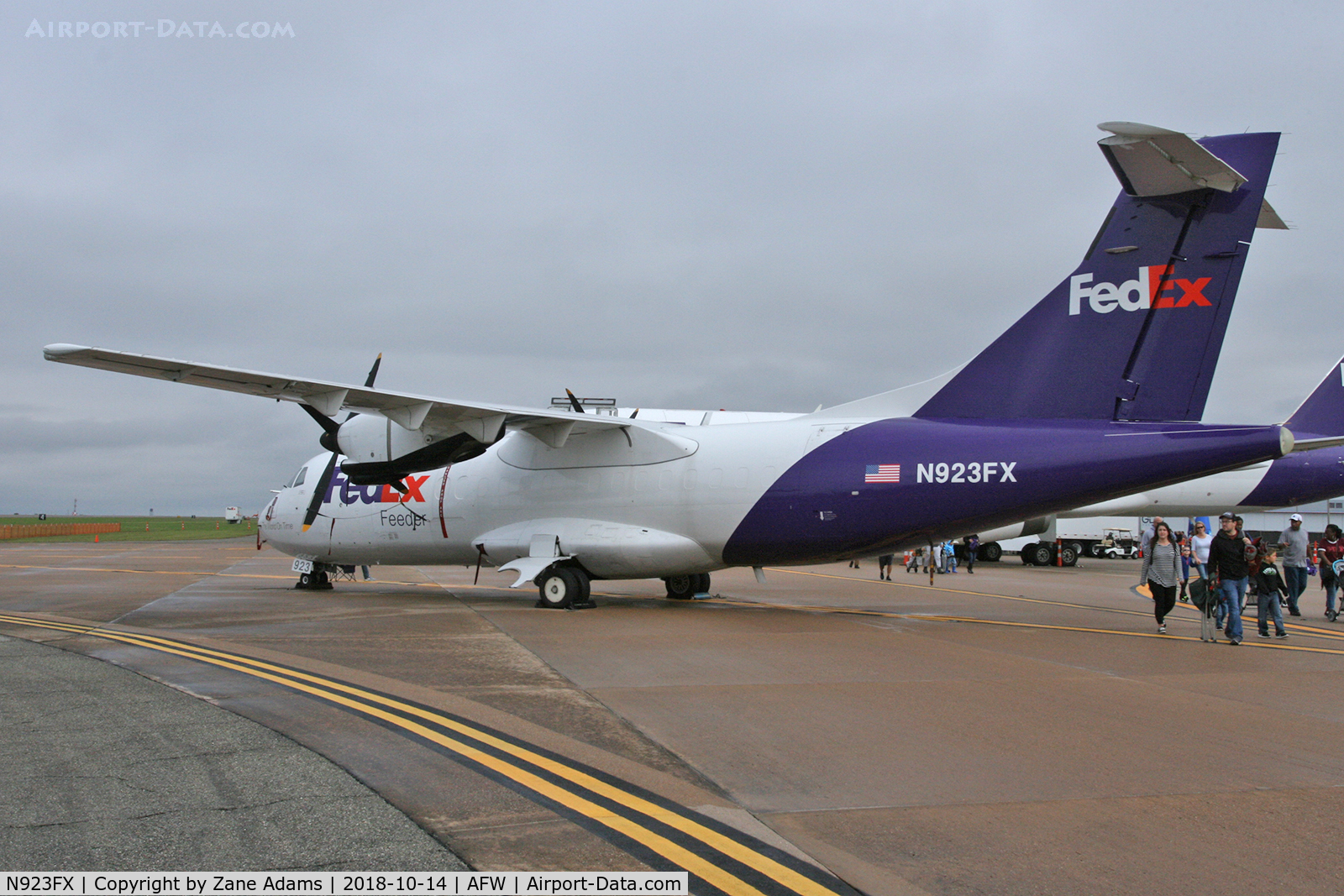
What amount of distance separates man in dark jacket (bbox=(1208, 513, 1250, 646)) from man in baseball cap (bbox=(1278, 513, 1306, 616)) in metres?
4.26

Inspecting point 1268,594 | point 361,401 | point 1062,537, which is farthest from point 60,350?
point 1062,537

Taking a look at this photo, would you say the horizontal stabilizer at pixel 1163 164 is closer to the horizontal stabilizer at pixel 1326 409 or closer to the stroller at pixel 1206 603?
the stroller at pixel 1206 603

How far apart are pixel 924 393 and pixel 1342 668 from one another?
6.24 meters

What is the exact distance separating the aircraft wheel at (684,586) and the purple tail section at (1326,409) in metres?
17.4

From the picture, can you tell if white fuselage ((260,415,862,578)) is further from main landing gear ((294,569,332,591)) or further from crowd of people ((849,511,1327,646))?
crowd of people ((849,511,1327,646))

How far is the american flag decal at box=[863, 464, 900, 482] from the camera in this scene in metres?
13.4

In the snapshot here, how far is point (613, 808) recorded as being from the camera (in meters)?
4.83

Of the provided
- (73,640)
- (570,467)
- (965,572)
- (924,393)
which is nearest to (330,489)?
(570,467)

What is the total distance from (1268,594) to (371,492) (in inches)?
614

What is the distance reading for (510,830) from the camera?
4.44m

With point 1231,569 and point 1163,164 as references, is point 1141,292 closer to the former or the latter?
point 1163,164

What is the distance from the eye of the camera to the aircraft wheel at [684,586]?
17812 mm

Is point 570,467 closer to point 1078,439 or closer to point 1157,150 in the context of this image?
point 1078,439

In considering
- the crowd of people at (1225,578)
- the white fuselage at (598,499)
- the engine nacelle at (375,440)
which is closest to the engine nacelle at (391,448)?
the engine nacelle at (375,440)
